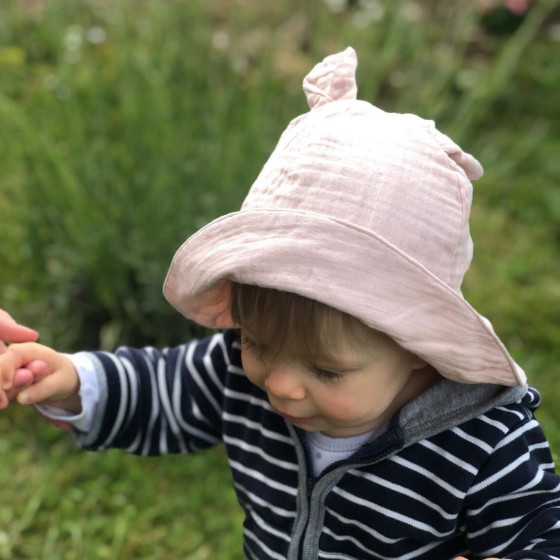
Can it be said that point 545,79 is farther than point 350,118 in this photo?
Yes

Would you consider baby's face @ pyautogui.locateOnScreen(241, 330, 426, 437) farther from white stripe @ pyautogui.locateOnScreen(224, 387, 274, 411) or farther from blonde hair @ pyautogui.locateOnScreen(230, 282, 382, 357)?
white stripe @ pyautogui.locateOnScreen(224, 387, 274, 411)

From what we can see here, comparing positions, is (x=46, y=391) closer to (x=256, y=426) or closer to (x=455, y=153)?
(x=256, y=426)

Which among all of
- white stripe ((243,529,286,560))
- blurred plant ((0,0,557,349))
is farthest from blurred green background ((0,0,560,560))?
white stripe ((243,529,286,560))

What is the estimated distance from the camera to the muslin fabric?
1.06 m

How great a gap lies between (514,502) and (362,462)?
0.22 meters

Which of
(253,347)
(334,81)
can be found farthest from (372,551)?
(334,81)

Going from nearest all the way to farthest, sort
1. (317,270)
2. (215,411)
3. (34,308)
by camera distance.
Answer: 1. (317,270)
2. (215,411)
3. (34,308)

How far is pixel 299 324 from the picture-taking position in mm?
1130

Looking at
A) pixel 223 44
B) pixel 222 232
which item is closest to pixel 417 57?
pixel 223 44

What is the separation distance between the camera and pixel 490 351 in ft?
Result: 3.71

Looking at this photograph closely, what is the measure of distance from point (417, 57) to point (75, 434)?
2207 millimetres

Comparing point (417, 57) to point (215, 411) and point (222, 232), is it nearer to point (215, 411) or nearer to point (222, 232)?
point (215, 411)

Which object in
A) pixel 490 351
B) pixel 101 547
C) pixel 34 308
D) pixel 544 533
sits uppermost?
pixel 490 351

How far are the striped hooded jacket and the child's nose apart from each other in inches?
6.5
